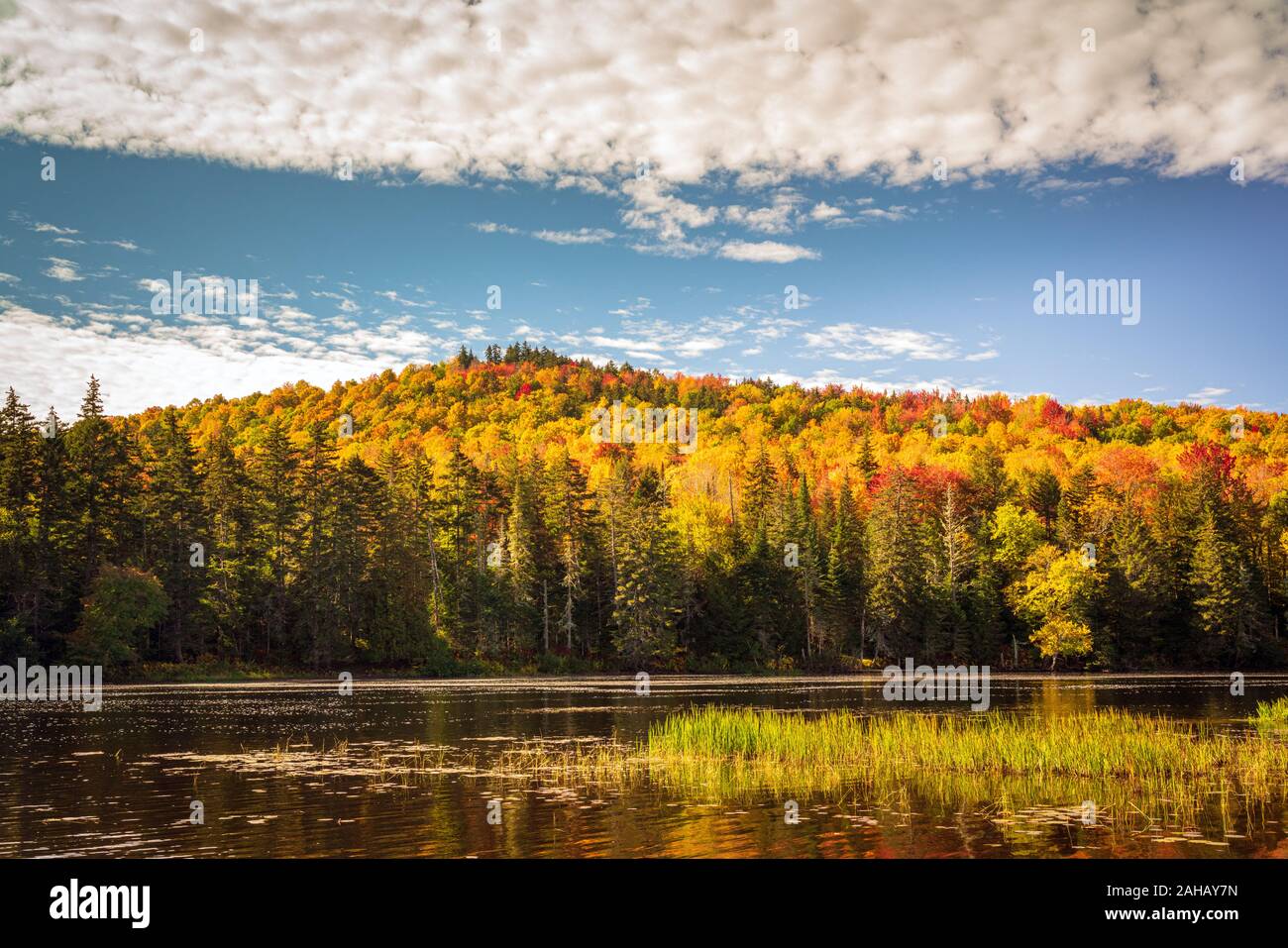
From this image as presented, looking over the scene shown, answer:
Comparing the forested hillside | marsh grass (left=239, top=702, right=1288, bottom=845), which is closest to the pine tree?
the forested hillside

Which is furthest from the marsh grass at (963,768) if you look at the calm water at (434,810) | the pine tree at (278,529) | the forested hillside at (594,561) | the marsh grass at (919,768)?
the pine tree at (278,529)

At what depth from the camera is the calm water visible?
61.9ft

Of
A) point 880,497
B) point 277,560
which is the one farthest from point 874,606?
point 277,560

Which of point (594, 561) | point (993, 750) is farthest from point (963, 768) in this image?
point (594, 561)

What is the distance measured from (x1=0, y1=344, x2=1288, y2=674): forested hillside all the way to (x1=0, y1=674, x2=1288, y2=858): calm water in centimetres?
4451

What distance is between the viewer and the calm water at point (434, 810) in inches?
743

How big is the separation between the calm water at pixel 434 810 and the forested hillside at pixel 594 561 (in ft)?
146

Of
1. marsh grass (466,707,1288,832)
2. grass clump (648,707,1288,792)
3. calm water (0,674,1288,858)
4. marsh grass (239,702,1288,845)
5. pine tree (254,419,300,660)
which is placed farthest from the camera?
pine tree (254,419,300,660)

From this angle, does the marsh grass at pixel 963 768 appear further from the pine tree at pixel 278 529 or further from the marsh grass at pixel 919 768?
the pine tree at pixel 278 529

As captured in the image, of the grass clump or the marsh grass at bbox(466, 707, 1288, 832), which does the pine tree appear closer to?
the marsh grass at bbox(466, 707, 1288, 832)

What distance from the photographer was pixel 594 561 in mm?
107562

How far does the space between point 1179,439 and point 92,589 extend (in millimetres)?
150666

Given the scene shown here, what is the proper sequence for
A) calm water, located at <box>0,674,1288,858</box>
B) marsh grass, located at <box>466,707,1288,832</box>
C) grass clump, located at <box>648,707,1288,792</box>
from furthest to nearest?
grass clump, located at <box>648,707,1288,792</box> < marsh grass, located at <box>466,707,1288,832</box> < calm water, located at <box>0,674,1288,858</box>

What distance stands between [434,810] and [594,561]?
3347 inches
